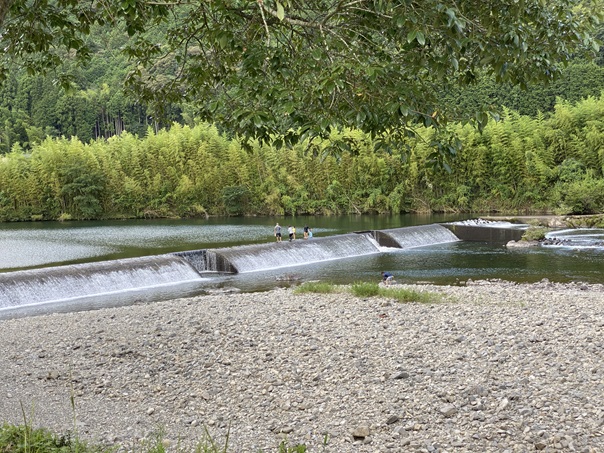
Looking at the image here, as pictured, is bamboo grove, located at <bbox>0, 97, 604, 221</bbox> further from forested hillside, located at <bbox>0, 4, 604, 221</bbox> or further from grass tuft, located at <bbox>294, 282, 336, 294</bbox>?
grass tuft, located at <bbox>294, 282, 336, 294</bbox>

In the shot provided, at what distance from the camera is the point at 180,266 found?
17.7 metres

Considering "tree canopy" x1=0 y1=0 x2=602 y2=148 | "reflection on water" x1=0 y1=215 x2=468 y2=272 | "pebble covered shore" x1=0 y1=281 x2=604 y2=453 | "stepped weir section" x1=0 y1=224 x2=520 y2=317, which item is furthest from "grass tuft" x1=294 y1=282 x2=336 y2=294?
"reflection on water" x1=0 y1=215 x2=468 y2=272

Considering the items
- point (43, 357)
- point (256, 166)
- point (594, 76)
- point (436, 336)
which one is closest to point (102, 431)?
point (43, 357)

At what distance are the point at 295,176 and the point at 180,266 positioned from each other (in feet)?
85.5

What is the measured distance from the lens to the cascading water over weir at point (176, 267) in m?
14.6

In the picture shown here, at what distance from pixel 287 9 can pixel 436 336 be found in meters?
4.62

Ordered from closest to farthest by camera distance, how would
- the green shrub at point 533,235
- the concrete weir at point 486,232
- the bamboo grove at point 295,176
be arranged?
the green shrub at point 533,235, the concrete weir at point 486,232, the bamboo grove at point 295,176

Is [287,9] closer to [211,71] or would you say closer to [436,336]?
[211,71]

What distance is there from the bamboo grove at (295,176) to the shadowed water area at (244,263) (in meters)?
13.0

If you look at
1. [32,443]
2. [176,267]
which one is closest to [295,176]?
[176,267]

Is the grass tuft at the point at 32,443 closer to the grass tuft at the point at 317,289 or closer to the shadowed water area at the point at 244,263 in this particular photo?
the grass tuft at the point at 317,289

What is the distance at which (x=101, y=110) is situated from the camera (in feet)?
235

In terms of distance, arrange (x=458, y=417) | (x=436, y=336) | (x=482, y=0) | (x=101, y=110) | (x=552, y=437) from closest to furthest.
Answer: (x=482, y=0) < (x=552, y=437) < (x=458, y=417) < (x=436, y=336) < (x=101, y=110)

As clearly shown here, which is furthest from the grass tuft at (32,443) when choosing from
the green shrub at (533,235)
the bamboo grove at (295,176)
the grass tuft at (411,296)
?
the bamboo grove at (295,176)
